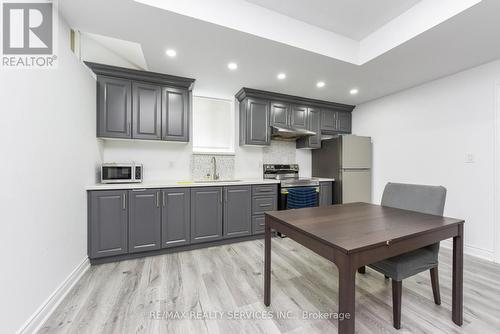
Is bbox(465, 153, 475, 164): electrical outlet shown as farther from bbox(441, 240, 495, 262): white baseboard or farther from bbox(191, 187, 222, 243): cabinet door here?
bbox(191, 187, 222, 243): cabinet door

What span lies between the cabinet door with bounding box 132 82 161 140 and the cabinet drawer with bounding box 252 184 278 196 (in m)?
1.59

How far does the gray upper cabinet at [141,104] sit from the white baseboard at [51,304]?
1.56 meters

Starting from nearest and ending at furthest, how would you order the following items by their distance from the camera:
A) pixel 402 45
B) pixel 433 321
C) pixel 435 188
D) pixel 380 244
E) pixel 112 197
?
pixel 380 244, pixel 433 321, pixel 435 188, pixel 402 45, pixel 112 197

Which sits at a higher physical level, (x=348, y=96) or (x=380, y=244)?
(x=348, y=96)

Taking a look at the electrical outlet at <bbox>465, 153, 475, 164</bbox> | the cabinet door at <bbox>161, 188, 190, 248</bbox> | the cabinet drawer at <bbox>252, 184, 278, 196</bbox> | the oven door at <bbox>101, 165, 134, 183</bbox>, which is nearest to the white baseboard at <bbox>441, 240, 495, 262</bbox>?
the electrical outlet at <bbox>465, 153, 475, 164</bbox>

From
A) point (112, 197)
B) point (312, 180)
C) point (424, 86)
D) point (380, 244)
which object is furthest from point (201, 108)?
point (424, 86)

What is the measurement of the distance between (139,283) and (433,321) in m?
2.44

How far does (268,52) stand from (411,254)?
230 centimetres

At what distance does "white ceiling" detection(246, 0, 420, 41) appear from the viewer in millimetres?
1924

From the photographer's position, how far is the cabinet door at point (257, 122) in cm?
337

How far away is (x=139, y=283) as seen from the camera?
1918 mm

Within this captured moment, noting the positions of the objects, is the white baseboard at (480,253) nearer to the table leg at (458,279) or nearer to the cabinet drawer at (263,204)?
the table leg at (458,279)

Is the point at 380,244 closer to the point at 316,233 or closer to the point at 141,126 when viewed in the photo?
the point at 316,233

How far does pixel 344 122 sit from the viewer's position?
166 inches
